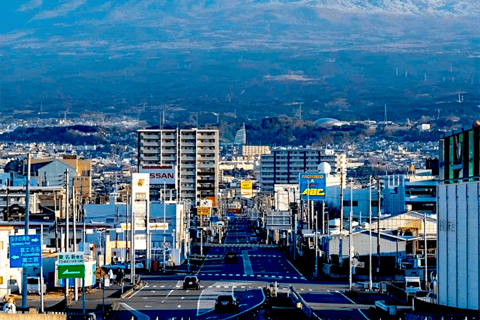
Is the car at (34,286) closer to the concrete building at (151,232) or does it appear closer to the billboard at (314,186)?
the concrete building at (151,232)

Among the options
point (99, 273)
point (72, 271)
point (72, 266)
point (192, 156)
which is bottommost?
point (99, 273)

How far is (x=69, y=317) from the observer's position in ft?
107

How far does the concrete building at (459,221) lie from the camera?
102 ft

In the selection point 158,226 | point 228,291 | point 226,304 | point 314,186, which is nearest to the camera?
point 226,304

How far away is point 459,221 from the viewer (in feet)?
106

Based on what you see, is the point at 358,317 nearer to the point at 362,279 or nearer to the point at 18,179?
the point at 362,279

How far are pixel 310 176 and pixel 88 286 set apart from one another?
3688 centimetres

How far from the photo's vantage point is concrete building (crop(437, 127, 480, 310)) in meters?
31.0

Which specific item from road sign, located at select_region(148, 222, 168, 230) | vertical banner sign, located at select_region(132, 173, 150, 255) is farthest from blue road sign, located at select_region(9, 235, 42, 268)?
road sign, located at select_region(148, 222, 168, 230)

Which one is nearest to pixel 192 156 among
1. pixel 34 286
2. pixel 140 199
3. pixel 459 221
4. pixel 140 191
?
pixel 140 199

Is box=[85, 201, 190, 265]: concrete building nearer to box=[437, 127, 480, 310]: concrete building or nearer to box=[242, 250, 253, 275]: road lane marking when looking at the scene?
box=[242, 250, 253, 275]: road lane marking

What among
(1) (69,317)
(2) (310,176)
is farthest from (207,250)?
(1) (69,317)

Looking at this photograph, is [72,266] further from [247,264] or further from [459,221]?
[247,264]

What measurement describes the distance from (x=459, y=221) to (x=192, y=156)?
143 m
